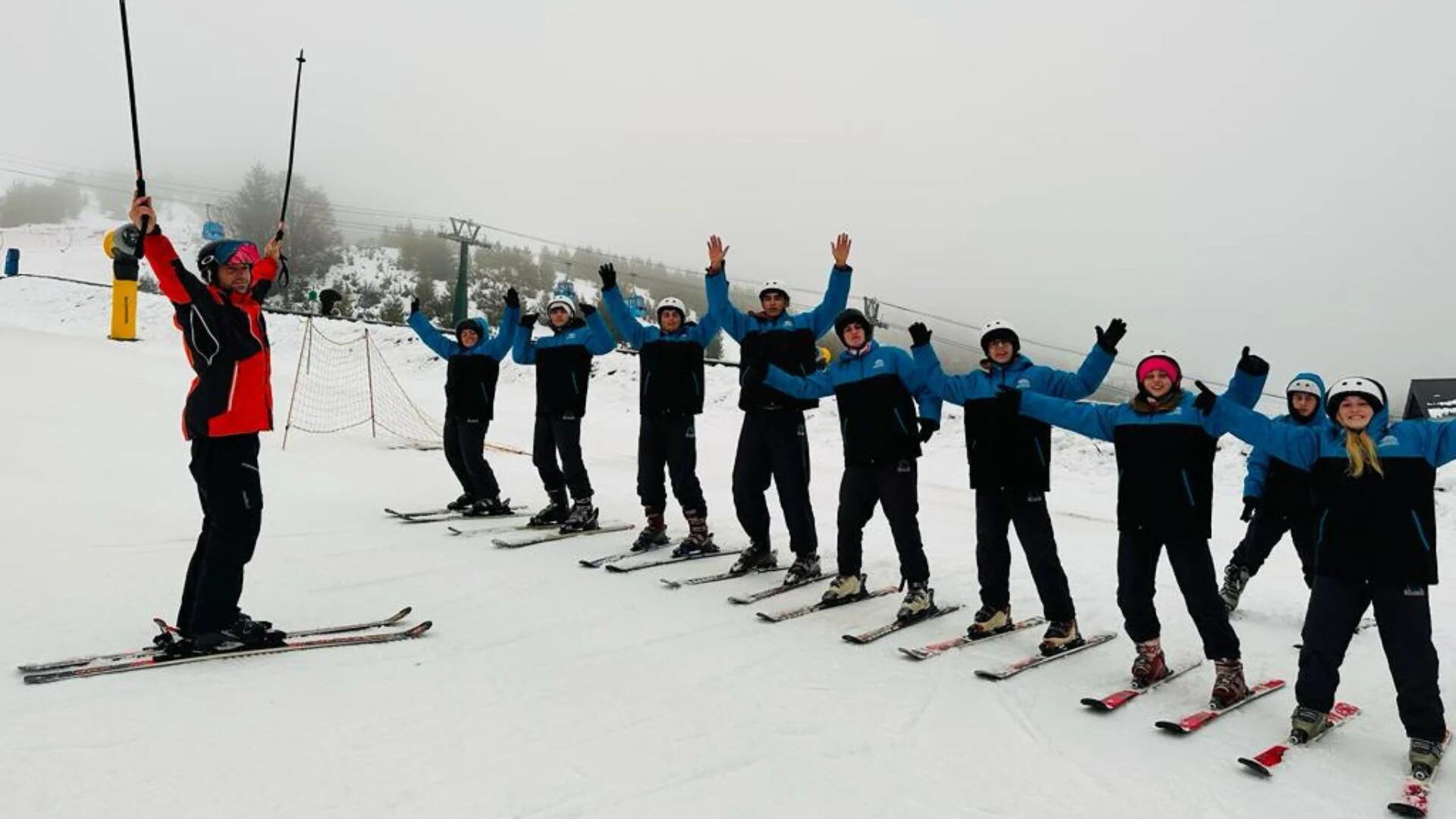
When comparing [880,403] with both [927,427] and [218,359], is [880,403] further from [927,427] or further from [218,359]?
[218,359]

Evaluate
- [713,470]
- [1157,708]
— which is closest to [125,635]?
[1157,708]

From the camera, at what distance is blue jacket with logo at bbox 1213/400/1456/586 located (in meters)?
3.84

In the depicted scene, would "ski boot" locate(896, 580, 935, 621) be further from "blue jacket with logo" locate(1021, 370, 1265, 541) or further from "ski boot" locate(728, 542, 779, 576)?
"blue jacket with logo" locate(1021, 370, 1265, 541)

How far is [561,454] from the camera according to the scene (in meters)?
8.47

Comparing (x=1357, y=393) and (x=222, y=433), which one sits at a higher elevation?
(x=1357, y=393)

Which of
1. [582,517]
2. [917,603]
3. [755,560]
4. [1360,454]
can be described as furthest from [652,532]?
[1360,454]

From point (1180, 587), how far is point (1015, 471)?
1.17 m

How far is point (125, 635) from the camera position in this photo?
4820mm

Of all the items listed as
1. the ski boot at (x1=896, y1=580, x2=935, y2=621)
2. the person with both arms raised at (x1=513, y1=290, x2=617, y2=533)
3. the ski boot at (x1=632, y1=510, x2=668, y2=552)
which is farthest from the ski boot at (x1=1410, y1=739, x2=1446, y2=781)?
the person with both arms raised at (x1=513, y1=290, x2=617, y2=533)

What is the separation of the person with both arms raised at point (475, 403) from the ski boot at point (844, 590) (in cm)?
454

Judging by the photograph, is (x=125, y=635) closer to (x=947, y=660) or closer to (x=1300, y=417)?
(x=947, y=660)

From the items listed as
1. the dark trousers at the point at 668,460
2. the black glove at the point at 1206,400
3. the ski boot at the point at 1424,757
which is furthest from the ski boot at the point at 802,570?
the ski boot at the point at 1424,757

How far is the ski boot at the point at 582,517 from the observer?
859 centimetres

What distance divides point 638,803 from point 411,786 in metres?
0.87
